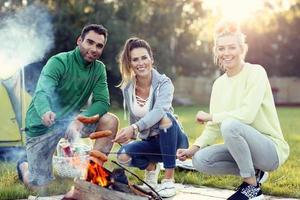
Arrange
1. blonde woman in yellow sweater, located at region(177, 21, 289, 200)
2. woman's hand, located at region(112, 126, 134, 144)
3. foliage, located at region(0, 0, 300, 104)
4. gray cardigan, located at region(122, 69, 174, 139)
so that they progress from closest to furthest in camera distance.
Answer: blonde woman in yellow sweater, located at region(177, 21, 289, 200) → woman's hand, located at region(112, 126, 134, 144) → gray cardigan, located at region(122, 69, 174, 139) → foliage, located at region(0, 0, 300, 104)

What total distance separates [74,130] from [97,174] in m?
0.87

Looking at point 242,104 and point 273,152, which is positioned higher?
point 242,104

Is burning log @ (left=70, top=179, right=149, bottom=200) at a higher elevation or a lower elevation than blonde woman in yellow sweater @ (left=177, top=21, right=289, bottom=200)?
lower

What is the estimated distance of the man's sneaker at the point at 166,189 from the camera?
360 cm

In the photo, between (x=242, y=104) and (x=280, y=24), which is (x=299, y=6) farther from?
(x=242, y=104)

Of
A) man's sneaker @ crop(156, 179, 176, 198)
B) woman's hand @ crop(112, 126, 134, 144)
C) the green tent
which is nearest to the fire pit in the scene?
woman's hand @ crop(112, 126, 134, 144)

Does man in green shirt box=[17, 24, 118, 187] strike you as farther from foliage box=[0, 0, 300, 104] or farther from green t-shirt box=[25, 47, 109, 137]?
foliage box=[0, 0, 300, 104]

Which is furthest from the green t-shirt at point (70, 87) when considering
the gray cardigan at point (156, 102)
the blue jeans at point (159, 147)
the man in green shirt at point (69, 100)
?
the blue jeans at point (159, 147)

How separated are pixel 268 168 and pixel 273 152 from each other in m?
0.11

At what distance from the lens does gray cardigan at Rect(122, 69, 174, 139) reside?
3.54 m

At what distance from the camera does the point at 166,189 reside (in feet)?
11.9

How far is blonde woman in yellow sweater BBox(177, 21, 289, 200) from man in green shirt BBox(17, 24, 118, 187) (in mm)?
725

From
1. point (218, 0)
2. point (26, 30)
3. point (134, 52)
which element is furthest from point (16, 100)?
point (218, 0)

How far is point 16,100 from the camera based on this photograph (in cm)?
593
